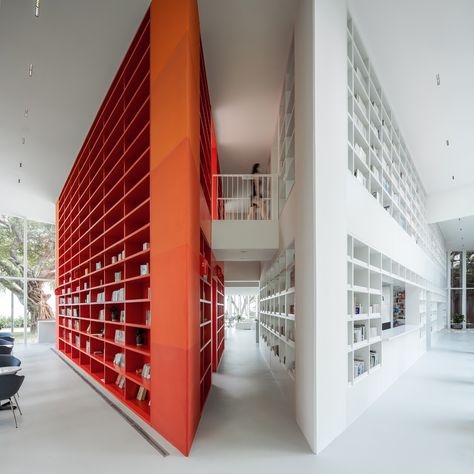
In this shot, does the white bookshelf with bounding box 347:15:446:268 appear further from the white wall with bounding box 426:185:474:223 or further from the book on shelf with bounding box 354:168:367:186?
the white wall with bounding box 426:185:474:223

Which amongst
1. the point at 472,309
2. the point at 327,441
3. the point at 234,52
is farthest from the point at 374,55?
the point at 472,309

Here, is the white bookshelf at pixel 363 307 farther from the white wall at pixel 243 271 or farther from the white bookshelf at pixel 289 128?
the white wall at pixel 243 271

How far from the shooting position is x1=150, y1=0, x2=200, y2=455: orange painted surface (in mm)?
4340

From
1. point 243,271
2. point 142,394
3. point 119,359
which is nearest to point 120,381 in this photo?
point 119,359

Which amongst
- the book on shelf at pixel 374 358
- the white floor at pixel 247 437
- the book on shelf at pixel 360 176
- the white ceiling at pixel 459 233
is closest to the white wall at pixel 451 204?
the white ceiling at pixel 459 233

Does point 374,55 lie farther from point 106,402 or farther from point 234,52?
point 106,402

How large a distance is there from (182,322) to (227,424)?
5.40ft

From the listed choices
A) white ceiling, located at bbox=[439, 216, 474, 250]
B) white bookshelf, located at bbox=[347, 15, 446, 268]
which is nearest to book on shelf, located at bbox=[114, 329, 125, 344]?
white bookshelf, located at bbox=[347, 15, 446, 268]

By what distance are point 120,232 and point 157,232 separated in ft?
8.53

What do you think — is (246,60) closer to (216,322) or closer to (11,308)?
(216,322)

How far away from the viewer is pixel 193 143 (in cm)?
484

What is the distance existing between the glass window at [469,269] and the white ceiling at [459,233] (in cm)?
72

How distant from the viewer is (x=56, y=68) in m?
6.06

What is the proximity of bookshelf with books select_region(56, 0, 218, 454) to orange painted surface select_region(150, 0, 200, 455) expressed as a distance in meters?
0.01
